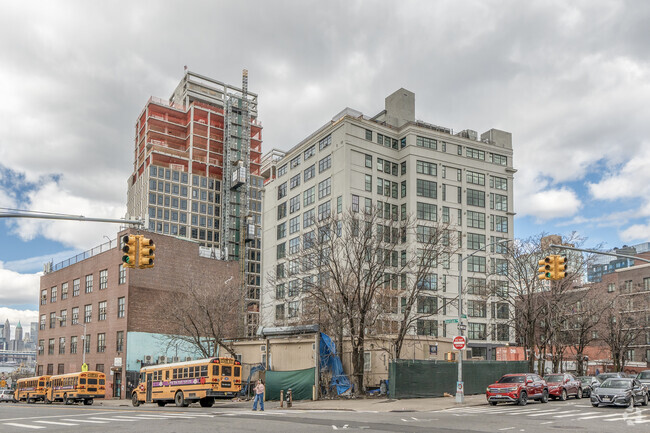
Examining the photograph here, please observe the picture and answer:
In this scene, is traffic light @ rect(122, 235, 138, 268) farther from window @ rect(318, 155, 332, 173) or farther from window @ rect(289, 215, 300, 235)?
window @ rect(289, 215, 300, 235)

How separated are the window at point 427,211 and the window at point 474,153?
11060 mm

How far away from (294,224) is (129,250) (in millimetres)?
72513

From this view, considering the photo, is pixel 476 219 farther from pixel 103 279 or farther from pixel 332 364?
pixel 332 364

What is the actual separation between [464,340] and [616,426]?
46.7 feet

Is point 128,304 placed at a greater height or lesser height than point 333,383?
greater

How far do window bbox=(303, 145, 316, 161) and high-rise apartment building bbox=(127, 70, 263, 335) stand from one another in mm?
45542

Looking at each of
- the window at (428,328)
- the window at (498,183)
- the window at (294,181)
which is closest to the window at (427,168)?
the window at (498,183)

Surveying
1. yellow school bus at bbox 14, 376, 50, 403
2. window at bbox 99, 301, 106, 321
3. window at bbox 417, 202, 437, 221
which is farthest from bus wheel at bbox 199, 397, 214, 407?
window at bbox 417, 202, 437, 221

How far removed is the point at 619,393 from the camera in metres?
29.4

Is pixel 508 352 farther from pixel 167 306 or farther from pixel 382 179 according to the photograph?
pixel 167 306

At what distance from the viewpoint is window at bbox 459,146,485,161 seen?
297ft

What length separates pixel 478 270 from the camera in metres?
85.8

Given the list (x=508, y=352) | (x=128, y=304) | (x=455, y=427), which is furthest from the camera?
(x=508, y=352)

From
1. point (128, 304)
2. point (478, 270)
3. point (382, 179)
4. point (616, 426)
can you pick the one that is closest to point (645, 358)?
point (478, 270)
